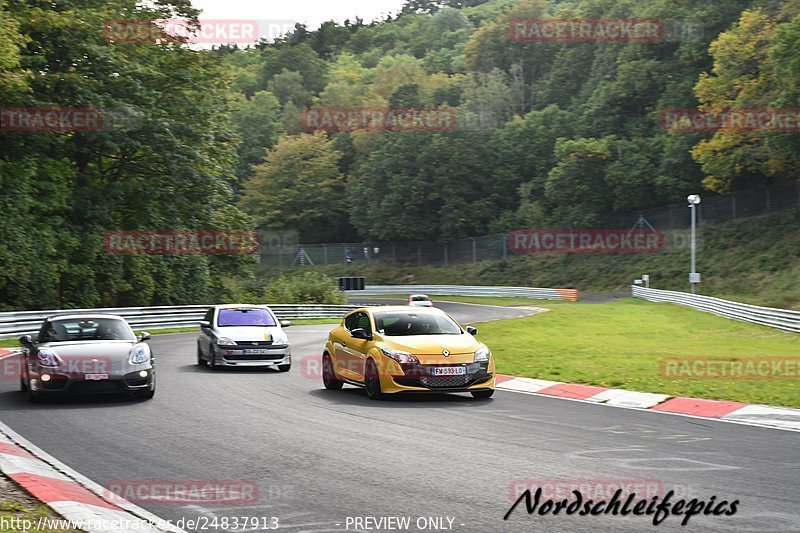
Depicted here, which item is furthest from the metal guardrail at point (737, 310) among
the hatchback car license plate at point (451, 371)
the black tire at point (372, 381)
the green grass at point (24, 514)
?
the green grass at point (24, 514)

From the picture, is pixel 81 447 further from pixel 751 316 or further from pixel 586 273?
pixel 586 273

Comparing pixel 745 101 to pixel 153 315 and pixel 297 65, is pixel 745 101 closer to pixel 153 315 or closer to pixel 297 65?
pixel 153 315

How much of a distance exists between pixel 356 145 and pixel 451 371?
95973 millimetres

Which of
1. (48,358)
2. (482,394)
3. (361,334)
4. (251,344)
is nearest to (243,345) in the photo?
(251,344)

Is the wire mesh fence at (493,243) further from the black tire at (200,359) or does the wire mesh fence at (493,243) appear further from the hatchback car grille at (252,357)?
the hatchback car grille at (252,357)

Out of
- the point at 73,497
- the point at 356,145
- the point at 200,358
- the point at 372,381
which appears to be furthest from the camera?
the point at 356,145

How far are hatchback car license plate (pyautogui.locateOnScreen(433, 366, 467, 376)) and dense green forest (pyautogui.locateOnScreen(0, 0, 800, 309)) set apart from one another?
89.4ft

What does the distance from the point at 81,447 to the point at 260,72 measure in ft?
519

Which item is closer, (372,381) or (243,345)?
(372,381)

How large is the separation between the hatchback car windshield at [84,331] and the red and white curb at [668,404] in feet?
23.5

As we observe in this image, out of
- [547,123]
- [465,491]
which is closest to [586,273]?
[547,123]

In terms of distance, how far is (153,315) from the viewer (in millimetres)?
44750

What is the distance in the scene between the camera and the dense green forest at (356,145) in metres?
43.6

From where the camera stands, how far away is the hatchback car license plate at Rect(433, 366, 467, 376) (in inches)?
623
